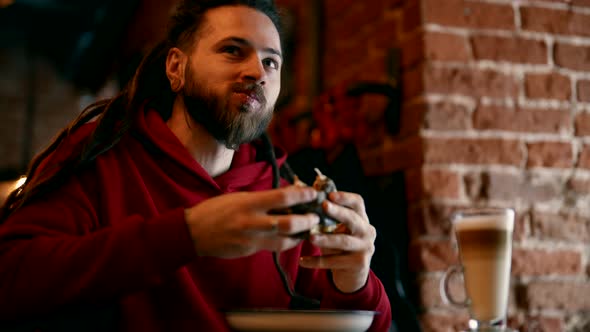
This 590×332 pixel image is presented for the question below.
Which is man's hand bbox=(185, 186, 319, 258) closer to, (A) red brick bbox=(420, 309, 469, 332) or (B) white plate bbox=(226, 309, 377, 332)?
(B) white plate bbox=(226, 309, 377, 332)

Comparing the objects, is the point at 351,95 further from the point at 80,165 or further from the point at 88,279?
the point at 88,279

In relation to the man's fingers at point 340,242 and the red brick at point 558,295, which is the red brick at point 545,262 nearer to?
the red brick at point 558,295

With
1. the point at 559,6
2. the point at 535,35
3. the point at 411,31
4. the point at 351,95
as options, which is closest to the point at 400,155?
the point at 351,95

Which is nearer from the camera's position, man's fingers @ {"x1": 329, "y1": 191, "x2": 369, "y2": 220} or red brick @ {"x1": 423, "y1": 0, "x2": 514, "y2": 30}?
man's fingers @ {"x1": 329, "y1": 191, "x2": 369, "y2": 220}

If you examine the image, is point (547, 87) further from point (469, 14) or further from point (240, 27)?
point (240, 27)

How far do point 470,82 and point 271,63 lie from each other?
1.75 feet

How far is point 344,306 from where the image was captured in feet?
3.25

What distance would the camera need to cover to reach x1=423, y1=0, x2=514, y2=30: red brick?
1.49m

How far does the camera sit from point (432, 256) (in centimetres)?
140

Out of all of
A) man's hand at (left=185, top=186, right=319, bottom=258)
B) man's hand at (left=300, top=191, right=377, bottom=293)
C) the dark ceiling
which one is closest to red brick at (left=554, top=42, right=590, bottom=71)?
man's hand at (left=300, top=191, right=377, bottom=293)

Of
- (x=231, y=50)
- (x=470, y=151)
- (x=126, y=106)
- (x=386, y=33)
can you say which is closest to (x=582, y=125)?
(x=470, y=151)

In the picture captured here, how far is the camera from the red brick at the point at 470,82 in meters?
1.46

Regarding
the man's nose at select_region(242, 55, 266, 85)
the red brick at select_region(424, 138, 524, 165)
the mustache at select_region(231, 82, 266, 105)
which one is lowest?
the red brick at select_region(424, 138, 524, 165)

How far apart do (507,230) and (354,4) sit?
1.13 m
